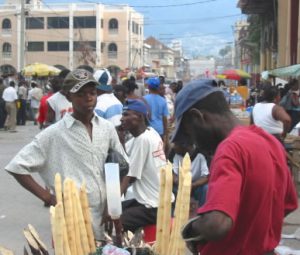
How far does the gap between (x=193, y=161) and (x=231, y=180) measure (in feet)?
13.3

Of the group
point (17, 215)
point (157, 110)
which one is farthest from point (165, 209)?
point (157, 110)

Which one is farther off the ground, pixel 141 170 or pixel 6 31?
pixel 6 31

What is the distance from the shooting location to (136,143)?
196 inches

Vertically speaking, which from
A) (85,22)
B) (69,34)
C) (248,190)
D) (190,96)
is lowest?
(248,190)

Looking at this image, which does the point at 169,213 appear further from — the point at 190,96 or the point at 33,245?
the point at 190,96

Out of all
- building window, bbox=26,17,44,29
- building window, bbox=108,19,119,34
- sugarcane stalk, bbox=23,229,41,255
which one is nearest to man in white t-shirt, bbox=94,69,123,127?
sugarcane stalk, bbox=23,229,41,255

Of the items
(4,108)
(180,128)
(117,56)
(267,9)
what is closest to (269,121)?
(180,128)

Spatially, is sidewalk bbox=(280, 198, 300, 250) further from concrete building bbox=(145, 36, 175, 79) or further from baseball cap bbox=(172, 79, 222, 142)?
concrete building bbox=(145, 36, 175, 79)

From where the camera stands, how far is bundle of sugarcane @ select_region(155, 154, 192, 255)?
3.27 metres

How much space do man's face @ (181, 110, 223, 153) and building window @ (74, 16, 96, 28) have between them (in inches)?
3709

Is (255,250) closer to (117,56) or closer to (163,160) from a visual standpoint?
(163,160)

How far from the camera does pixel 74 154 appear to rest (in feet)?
13.1

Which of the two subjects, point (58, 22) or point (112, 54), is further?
point (112, 54)

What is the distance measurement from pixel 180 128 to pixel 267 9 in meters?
31.6
